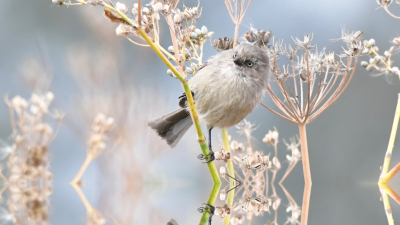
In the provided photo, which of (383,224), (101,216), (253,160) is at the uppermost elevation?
(253,160)

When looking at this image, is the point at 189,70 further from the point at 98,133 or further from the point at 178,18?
the point at 98,133

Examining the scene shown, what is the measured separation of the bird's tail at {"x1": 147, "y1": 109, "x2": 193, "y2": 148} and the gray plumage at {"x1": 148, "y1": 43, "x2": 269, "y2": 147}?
0.73 ft

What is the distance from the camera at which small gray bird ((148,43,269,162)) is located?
1843mm

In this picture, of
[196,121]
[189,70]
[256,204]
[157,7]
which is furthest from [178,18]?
[256,204]

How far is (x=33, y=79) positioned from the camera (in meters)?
2.50

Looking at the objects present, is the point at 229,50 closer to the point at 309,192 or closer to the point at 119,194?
the point at 309,192

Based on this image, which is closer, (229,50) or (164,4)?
(164,4)

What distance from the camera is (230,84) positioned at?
72.6 inches

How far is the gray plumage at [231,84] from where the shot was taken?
1.84m

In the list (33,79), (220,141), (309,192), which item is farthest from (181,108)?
(33,79)

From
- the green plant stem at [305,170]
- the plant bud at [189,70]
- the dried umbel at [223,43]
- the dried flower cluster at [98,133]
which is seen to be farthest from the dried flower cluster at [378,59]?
the dried flower cluster at [98,133]

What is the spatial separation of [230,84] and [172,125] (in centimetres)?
53

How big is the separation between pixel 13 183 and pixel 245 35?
1.75 meters

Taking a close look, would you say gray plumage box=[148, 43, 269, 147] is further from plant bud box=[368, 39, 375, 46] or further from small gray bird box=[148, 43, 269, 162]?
plant bud box=[368, 39, 375, 46]
